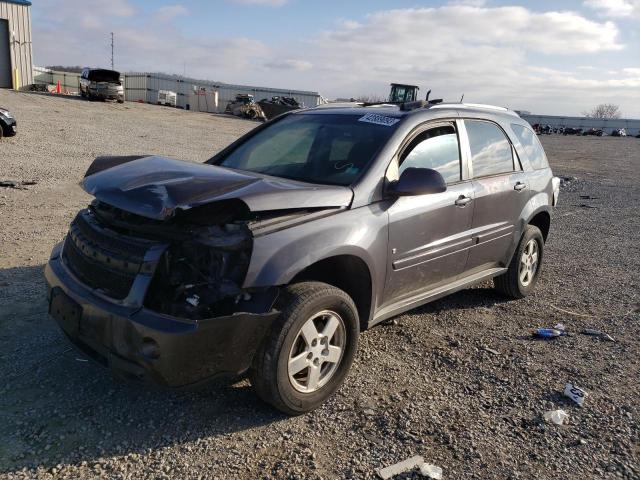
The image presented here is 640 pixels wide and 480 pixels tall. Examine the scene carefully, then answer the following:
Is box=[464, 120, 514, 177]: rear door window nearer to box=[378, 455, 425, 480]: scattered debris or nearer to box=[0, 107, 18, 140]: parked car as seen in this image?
box=[378, 455, 425, 480]: scattered debris

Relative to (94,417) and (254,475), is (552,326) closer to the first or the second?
(254,475)

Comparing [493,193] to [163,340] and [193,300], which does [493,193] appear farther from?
[163,340]

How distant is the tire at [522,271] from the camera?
5.20 metres

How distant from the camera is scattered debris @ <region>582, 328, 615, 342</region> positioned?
4586mm

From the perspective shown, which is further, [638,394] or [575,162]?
[575,162]

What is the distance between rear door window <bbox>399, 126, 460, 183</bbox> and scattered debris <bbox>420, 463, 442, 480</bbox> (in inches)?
76.3

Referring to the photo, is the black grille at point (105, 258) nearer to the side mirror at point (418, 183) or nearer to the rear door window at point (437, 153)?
the side mirror at point (418, 183)

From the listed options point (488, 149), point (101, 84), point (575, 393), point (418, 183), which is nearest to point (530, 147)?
point (488, 149)

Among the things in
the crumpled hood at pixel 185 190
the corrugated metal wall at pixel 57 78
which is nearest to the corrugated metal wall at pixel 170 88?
the corrugated metal wall at pixel 57 78

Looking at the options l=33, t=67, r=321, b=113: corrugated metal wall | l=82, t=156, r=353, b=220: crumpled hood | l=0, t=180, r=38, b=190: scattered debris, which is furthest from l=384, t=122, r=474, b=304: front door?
l=33, t=67, r=321, b=113: corrugated metal wall

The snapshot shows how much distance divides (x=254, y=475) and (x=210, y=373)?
22.1 inches

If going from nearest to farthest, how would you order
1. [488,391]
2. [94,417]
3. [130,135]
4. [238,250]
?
[238,250] → [94,417] → [488,391] → [130,135]

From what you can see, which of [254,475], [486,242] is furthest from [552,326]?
[254,475]

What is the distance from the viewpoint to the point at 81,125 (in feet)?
64.8
